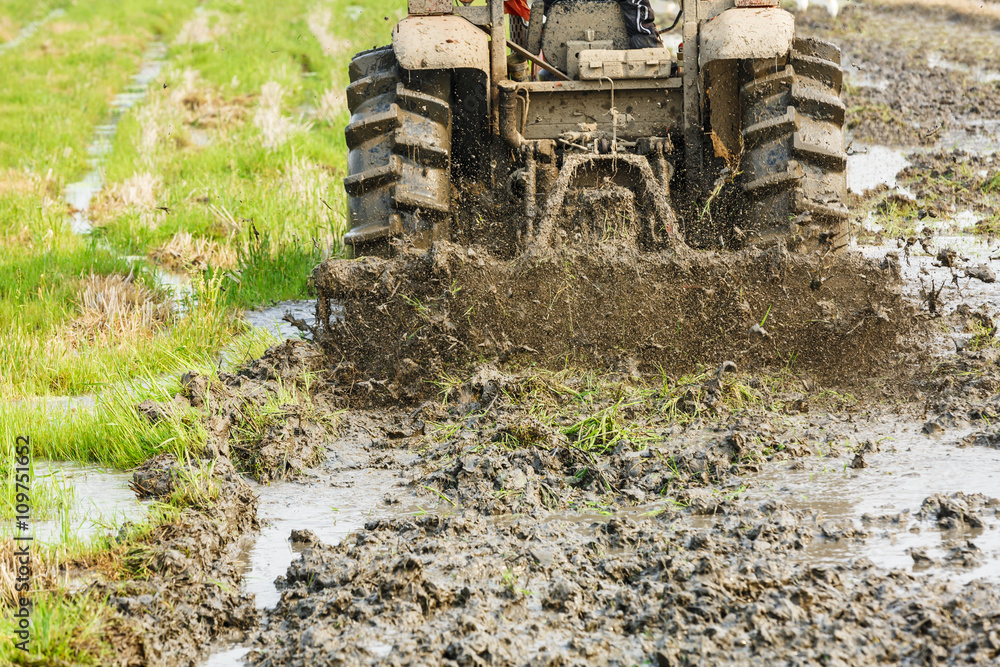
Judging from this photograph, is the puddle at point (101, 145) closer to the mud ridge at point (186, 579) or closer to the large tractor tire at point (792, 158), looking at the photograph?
the mud ridge at point (186, 579)

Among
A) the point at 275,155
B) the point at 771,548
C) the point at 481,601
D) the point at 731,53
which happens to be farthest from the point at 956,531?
the point at 275,155

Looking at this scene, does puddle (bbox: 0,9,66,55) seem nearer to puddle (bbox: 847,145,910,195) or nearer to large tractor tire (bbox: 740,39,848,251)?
puddle (bbox: 847,145,910,195)

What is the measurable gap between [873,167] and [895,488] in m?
5.60

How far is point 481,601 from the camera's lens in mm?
2736

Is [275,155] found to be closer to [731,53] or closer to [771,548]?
[731,53]

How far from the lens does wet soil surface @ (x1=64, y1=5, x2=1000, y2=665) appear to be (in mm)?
2607

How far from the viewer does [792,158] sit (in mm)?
4617

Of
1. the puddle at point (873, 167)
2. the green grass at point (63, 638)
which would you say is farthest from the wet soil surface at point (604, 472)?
the puddle at point (873, 167)

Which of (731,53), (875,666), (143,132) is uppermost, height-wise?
(143,132)

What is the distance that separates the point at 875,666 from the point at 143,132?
10.4 meters

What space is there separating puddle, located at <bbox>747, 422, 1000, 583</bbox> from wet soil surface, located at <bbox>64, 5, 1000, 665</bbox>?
12 millimetres

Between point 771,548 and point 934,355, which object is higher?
point 934,355

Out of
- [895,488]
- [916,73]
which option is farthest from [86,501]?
[916,73]

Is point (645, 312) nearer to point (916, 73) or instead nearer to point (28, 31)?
point (916, 73)
